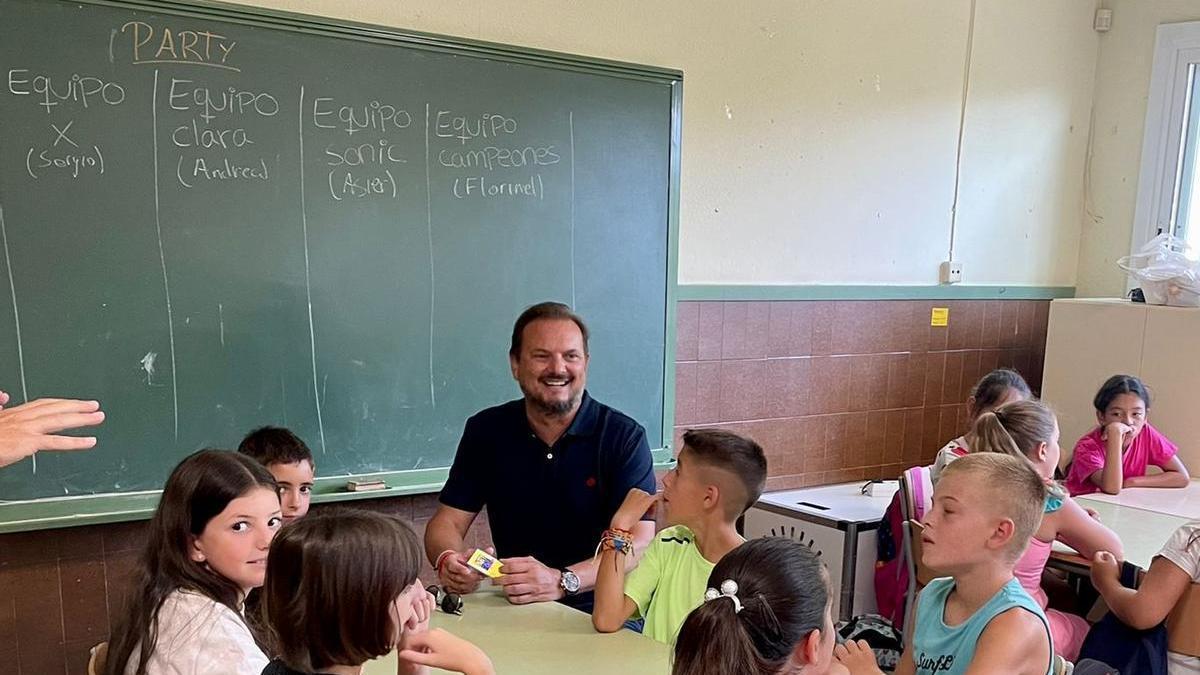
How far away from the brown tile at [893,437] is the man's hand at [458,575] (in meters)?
2.98

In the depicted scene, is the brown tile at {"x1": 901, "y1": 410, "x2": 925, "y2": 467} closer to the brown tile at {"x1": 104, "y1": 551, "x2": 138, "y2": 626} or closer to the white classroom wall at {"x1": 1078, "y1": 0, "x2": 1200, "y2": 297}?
the white classroom wall at {"x1": 1078, "y1": 0, "x2": 1200, "y2": 297}

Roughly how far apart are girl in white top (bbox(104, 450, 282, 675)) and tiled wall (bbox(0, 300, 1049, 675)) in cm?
153

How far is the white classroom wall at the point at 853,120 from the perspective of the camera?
4004mm

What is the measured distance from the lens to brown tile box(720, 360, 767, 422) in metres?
4.38

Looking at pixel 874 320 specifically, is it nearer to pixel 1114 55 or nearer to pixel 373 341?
pixel 1114 55

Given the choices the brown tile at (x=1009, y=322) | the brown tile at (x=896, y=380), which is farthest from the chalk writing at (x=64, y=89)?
the brown tile at (x=1009, y=322)

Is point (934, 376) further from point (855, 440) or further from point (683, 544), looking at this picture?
point (683, 544)

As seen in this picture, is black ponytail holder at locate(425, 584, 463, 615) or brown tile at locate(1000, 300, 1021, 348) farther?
brown tile at locate(1000, 300, 1021, 348)

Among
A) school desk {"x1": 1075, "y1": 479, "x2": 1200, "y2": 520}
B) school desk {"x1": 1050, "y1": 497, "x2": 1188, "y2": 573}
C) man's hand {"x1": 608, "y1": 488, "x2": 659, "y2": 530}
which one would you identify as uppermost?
man's hand {"x1": 608, "y1": 488, "x2": 659, "y2": 530}

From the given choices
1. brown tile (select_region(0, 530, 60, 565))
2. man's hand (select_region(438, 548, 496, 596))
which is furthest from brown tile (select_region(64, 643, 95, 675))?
man's hand (select_region(438, 548, 496, 596))

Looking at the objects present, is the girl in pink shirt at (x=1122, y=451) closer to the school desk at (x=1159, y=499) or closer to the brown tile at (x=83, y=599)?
the school desk at (x=1159, y=499)

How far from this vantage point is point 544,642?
2.23m

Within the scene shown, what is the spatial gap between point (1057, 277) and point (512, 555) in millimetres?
3998

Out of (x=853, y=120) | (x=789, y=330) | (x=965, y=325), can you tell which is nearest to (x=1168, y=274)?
(x=965, y=325)
